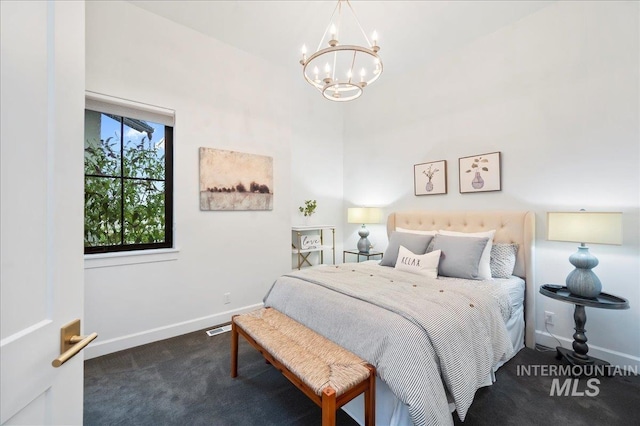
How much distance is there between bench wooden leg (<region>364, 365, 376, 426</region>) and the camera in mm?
1434

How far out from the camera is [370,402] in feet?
4.71

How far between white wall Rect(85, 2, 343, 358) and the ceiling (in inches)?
8.2

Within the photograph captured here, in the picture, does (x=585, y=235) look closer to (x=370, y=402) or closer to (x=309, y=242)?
(x=370, y=402)

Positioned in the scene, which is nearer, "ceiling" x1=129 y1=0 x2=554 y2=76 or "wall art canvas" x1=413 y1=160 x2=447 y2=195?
"ceiling" x1=129 y1=0 x2=554 y2=76

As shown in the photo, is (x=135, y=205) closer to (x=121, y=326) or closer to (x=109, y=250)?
Answer: (x=109, y=250)

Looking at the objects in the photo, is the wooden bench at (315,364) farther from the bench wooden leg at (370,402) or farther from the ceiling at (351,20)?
the ceiling at (351,20)

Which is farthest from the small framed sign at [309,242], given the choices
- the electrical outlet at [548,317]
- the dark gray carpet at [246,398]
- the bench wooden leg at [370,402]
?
the electrical outlet at [548,317]

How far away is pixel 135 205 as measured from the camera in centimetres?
274

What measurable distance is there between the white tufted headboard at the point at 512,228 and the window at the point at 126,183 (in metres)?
3.07

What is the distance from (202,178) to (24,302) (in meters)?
2.49

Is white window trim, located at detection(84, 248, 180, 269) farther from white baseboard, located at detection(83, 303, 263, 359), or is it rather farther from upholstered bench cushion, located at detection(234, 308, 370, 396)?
upholstered bench cushion, located at detection(234, 308, 370, 396)

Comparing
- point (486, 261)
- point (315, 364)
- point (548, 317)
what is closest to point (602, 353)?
point (548, 317)

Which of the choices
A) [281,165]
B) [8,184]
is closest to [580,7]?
[281,165]

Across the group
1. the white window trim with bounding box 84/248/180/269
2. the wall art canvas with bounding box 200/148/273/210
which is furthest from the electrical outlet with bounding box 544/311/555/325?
the white window trim with bounding box 84/248/180/269
